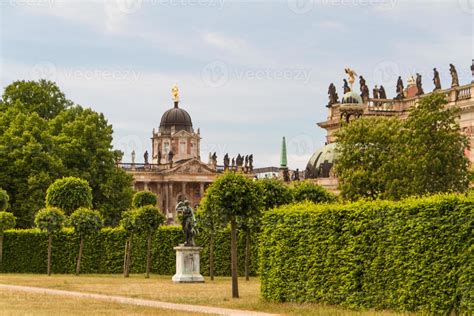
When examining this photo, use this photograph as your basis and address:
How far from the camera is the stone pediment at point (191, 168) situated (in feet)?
537

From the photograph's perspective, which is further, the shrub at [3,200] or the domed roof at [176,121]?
the domed roof at [176,121]

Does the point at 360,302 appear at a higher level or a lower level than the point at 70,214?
lower

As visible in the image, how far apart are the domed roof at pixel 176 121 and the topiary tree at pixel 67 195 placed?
4383 inches

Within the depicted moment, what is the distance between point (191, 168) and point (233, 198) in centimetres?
12918

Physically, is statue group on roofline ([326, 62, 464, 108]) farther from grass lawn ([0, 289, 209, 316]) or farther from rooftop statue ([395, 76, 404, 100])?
grass lawn ([0, 289, 209, 316])

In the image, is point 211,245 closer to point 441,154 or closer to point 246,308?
point 441,154

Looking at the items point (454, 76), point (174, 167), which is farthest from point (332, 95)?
point (174, 167)

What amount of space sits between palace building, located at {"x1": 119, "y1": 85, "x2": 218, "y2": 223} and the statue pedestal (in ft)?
346

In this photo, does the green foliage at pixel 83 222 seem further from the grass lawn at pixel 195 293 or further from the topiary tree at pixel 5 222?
the grass lawn at pixel 195 293

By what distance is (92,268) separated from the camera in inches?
2427

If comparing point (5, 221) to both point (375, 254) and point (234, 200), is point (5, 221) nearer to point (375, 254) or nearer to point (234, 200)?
point (234, 200)

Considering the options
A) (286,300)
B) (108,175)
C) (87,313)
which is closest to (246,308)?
(286,300)

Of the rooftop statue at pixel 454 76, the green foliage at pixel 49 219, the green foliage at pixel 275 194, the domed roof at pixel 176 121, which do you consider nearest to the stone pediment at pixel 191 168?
the domed roof at pixel 176 121

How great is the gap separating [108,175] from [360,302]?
Result: 2014 inches
